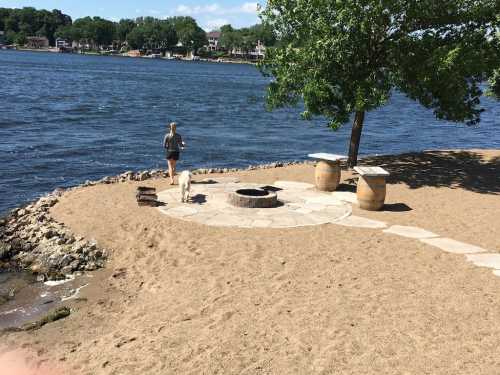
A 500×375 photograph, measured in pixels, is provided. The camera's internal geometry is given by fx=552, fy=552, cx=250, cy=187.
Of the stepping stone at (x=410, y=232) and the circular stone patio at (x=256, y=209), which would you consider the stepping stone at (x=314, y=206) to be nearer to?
the circular stone patio at (x=256, y=209)

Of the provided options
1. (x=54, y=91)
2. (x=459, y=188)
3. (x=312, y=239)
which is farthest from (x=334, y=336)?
(x=54, y=91)

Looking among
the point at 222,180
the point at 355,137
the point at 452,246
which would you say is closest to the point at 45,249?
the point at 222,180

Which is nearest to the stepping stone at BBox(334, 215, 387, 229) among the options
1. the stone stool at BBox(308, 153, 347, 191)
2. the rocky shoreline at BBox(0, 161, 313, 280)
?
the stone stool at BBox(308, 153, 347, 191)

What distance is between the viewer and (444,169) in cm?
1797

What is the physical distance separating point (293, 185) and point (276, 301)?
25.0 ft

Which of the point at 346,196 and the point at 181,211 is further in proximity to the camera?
the point at 346,196

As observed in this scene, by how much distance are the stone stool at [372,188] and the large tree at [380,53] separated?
3159 millimetres

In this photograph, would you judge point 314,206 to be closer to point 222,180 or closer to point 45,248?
point 222,180

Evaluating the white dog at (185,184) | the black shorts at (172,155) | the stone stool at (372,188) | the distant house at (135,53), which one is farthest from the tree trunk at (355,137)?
the distant house at (135,53)

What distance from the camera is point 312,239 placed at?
1084 cm

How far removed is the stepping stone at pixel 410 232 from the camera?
11219 mm

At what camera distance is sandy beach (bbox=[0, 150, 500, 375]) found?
6652 mm

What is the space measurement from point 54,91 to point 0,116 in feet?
64.1

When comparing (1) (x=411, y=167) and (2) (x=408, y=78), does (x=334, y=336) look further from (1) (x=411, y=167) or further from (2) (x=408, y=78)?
(1) (x=411, y=167)
